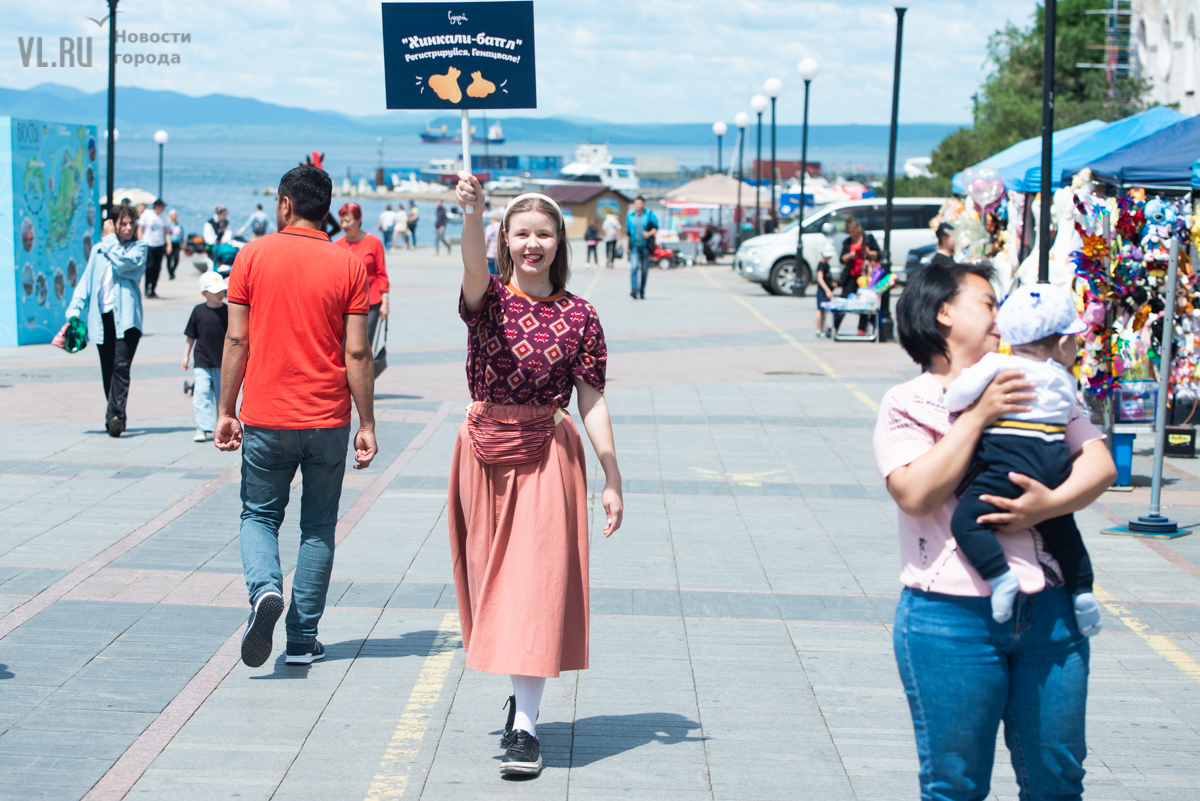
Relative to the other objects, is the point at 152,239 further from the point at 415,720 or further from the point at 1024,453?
the point at 1024,453

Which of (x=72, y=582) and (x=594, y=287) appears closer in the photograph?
(x=72, y=582)

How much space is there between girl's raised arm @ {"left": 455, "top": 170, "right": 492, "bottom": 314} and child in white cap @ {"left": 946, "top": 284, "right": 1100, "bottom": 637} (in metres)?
1.59

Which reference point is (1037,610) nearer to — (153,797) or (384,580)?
(153,797)

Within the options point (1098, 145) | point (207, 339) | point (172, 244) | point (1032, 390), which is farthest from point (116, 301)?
point (172, 244)

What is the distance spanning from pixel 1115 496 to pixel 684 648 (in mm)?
4517

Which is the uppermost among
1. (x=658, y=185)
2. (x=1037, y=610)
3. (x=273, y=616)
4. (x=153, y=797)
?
(x=658, y=185)

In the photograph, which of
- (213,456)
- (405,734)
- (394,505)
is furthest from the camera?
(213,456)

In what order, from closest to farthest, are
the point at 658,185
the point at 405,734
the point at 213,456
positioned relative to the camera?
the point at 405,734 < the point at 213,456 < the point at 658,185

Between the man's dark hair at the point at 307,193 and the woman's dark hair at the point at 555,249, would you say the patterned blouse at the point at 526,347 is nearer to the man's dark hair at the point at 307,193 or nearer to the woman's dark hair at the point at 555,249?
the woman's dark hair at the point at 555,249

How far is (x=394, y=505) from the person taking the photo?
7648mm

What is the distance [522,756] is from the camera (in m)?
3.90

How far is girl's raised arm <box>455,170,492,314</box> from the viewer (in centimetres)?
372

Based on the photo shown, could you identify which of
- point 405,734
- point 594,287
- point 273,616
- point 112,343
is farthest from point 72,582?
point 594,287

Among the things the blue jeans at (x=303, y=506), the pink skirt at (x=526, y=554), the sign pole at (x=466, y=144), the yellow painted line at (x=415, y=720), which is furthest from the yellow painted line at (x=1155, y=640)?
the blue jeans at (x=303, y=506)
